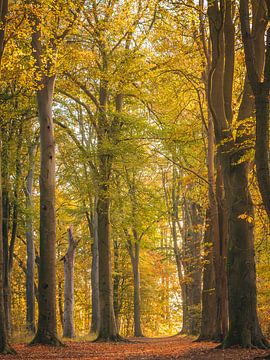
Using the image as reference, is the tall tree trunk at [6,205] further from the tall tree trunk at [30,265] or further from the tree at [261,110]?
the tree at [261,110]

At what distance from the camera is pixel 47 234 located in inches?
599

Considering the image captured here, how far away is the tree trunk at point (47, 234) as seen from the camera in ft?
48.1

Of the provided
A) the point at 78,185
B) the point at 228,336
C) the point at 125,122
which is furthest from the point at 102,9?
the point at 228,336

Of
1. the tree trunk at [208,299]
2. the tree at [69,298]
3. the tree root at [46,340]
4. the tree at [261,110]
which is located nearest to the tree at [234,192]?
the tree at [261,110]

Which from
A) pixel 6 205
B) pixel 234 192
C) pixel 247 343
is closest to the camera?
pixel 247 343

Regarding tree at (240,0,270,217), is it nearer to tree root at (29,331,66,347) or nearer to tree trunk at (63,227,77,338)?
tree root at (29,331,66,347)

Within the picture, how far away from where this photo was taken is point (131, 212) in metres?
22.1

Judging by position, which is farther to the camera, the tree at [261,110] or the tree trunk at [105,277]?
the tree trunk at [105,277]

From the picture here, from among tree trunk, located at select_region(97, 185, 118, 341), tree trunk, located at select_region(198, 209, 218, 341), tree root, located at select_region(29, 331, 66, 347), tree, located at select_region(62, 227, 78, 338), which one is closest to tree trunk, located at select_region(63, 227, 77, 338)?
tree, located at select_region(62, 227, 78, 338)

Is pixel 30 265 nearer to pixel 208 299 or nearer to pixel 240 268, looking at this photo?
pixel 208 299

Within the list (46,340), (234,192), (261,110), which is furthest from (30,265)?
(261,110)

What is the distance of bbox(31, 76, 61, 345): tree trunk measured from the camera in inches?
578

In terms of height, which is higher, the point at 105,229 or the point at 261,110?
the point at 261,110

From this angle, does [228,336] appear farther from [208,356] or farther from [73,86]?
[73,86]
